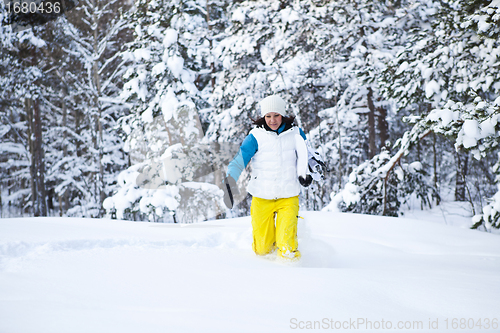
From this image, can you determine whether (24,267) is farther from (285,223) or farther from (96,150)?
(96,150)

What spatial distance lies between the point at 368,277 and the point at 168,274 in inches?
53.7

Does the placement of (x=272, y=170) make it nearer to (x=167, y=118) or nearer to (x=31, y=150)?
(x=167, y=118)

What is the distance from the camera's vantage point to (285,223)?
3252mm

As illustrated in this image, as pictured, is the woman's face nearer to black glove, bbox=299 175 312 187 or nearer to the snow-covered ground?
black glove, bbox=299 175 312 187

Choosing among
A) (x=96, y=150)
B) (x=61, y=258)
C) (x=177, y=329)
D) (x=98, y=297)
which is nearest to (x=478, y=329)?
(x=177, y=329)

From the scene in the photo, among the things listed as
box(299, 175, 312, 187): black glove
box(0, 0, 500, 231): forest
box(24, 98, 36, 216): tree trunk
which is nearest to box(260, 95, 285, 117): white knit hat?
box(299, 175, 312, 187): black glove

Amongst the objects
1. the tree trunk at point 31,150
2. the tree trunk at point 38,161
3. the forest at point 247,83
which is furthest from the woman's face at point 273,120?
the tree trunk at point 31,150

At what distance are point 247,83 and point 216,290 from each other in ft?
29.4

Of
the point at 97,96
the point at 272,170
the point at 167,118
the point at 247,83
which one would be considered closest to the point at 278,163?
the point at 272,170

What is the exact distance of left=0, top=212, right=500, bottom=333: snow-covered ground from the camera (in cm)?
153

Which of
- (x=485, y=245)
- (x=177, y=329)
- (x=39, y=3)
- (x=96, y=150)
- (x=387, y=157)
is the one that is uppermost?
(x=39, y=3)

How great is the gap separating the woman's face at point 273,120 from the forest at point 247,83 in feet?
10.00

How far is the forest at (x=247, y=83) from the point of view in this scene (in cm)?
616

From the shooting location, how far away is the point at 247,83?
33.7 ft
